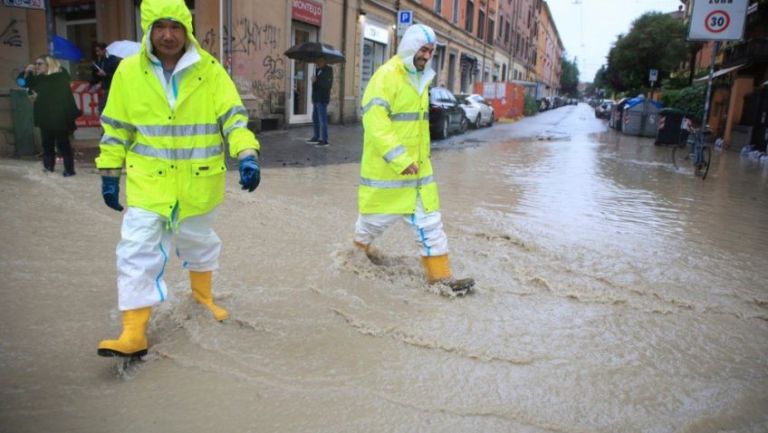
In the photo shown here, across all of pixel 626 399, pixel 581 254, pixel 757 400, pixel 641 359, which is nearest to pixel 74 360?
pixel 626 399

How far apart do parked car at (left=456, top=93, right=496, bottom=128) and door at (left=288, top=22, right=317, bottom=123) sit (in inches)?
252

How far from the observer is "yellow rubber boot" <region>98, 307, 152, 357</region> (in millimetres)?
2688

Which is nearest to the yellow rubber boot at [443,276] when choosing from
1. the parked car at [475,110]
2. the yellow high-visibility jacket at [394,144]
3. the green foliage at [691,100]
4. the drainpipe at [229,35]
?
the yellow high-visibility jacket at [394,144]

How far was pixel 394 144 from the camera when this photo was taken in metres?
3.70

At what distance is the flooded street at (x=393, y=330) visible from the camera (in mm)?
2518

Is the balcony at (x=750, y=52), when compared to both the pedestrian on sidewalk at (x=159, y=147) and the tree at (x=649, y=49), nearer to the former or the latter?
the tree at (x=649, y=49)

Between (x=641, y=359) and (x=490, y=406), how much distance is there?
1073 millimetres

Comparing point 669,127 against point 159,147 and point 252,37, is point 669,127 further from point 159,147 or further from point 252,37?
point 159,147

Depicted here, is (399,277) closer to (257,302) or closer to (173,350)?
(257,302)

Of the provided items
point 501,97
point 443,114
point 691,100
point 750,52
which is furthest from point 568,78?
point 443,114

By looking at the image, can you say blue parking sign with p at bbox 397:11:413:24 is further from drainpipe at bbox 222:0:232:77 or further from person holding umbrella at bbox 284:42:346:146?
drainpipe at bbox 222:0:232:77

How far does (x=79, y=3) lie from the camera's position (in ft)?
46.4

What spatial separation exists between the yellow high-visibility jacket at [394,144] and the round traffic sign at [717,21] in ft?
39.3

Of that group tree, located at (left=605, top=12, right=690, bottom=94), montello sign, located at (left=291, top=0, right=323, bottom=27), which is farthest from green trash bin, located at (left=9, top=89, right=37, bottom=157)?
tree, located at (left=605, top=12, right=690, bottom=94)
